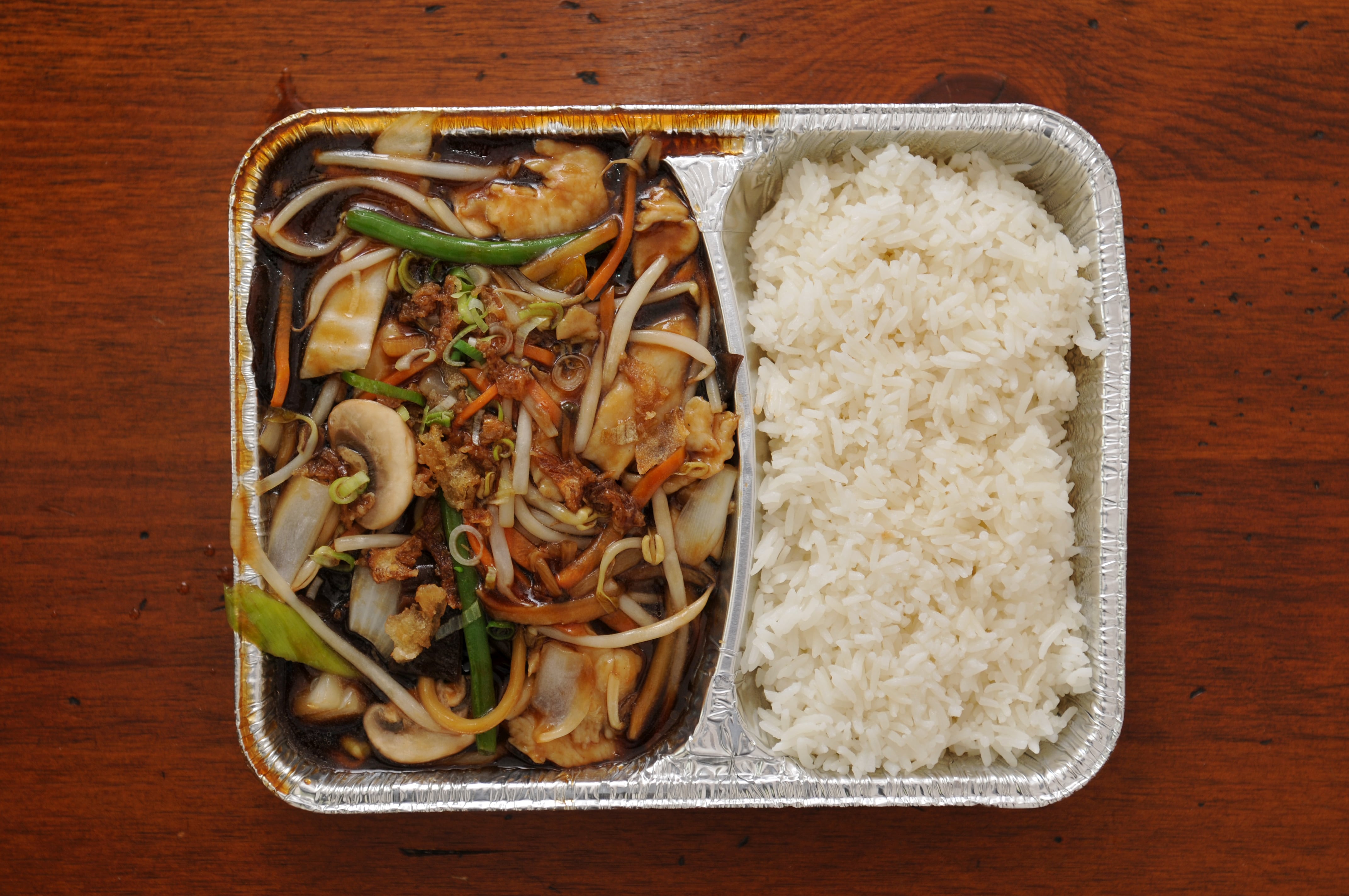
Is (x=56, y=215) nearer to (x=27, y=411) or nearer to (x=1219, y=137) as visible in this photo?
(x=27, y=411)

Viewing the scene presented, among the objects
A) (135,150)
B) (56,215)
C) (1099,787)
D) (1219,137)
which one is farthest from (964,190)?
(56,215)

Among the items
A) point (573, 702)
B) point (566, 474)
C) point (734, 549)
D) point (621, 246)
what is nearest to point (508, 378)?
point (566, 474)

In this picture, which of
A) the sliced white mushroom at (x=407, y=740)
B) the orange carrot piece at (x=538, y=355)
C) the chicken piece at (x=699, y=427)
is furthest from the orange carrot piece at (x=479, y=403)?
the sliced white mushroom at (x=407, y=740)

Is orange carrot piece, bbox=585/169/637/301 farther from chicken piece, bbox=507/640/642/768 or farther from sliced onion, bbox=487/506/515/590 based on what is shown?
chicken piece, bbox=507/640/642/768

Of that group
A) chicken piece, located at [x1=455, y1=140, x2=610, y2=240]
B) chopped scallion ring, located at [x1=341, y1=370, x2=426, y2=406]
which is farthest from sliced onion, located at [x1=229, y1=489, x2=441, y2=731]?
chicken piece, located at [x1=455, y1=140, x2=610, y2=240]

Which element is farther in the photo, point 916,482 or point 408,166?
point 916,482

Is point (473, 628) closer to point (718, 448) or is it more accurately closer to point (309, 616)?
point (309, 616)

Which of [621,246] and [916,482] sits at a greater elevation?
[621,246]
